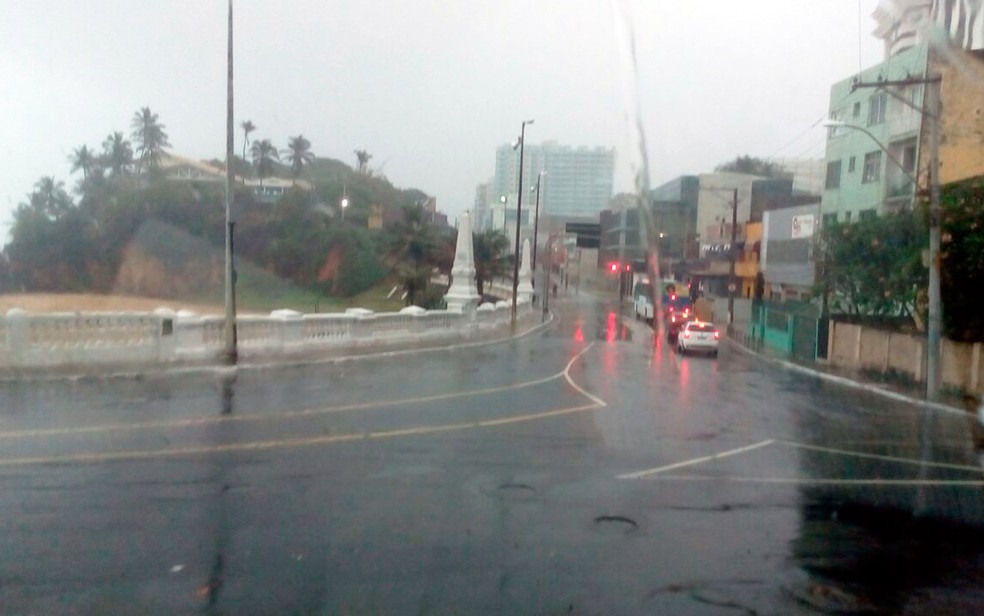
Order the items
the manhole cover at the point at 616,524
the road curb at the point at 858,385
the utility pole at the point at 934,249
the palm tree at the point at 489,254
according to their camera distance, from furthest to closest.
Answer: the palm tree at the point at 489,254 → the utility pole at the point at 934,249 → the road curb at the point at 858,385 → the manhole cover at the point at 616,524

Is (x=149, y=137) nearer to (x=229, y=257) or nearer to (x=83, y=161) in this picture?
(x=83, y=161)

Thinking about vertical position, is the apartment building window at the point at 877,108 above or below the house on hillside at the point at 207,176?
above

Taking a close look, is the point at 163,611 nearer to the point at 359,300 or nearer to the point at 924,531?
the point at 924,531

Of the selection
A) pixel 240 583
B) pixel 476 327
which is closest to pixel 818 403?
pixel 240 583

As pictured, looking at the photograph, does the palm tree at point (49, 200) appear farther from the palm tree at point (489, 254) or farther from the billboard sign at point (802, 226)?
the billboard sign at point (802, 226)

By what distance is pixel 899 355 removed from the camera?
93.1ft

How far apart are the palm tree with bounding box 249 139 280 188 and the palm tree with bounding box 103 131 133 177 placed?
9.48 meters

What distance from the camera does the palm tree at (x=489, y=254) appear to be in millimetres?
57844

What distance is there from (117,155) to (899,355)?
46.8m

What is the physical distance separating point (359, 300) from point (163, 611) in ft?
140

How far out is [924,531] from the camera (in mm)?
8992

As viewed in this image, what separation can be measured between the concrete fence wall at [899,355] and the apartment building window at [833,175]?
13528 mm

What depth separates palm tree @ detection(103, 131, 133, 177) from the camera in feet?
189

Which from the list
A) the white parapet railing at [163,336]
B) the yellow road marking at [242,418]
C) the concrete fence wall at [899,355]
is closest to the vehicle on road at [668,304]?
the concrete fence wall at [899,355]
